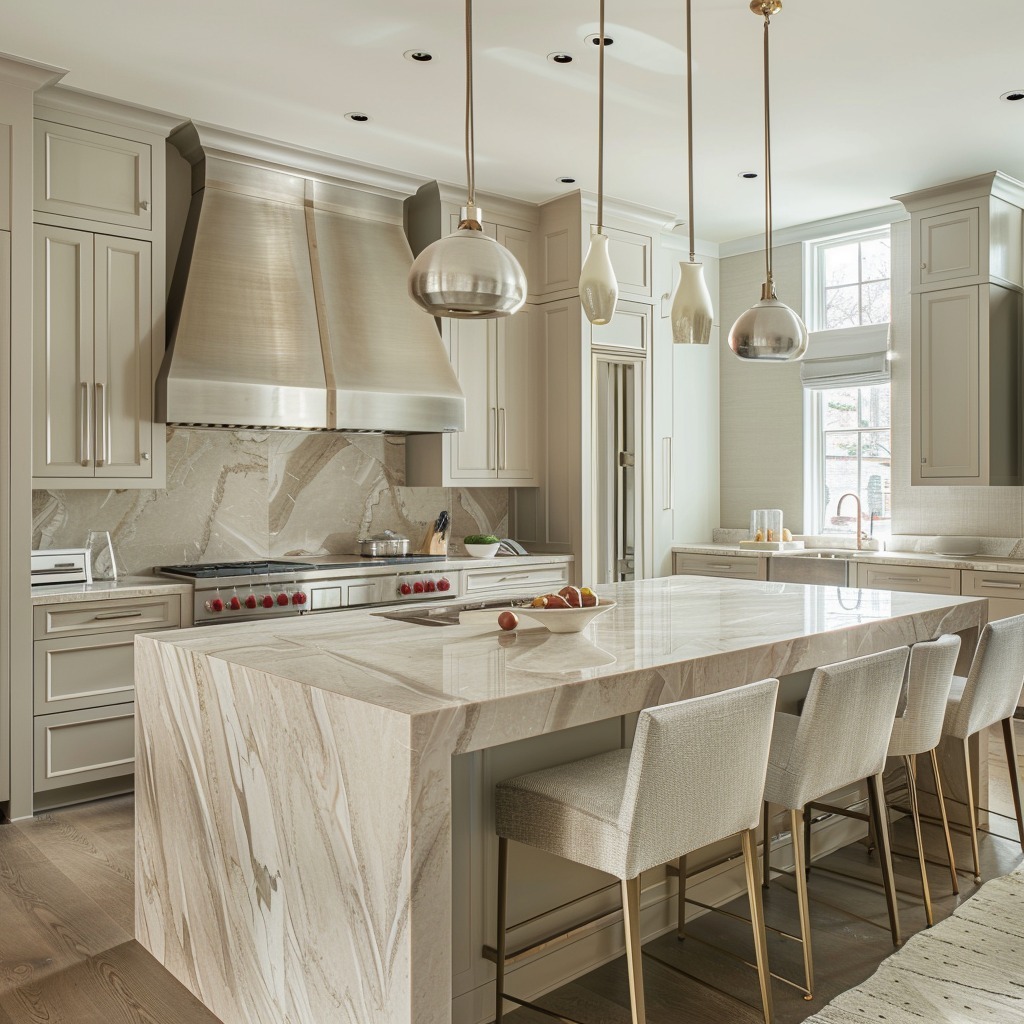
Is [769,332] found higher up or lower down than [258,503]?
higher up

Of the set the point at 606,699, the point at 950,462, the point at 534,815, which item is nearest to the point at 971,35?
the point at 950,462

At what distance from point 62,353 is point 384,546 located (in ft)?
6.04


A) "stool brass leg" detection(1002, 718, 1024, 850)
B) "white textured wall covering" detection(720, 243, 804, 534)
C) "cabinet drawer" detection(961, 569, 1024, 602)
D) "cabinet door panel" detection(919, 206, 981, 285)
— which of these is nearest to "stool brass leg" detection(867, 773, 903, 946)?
"stool brass leg" detection(1002, 718, 1024, 850)

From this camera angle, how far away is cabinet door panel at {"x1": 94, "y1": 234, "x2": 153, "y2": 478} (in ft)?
13.0

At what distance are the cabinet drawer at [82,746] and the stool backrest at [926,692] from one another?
298cm

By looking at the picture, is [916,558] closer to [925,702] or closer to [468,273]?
[925,702]

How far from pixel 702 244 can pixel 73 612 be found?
4642 millimetres

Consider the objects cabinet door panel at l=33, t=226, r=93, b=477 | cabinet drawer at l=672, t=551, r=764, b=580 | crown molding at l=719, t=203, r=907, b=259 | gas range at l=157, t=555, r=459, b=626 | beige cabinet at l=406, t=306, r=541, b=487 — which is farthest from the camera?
cabinet drawer at l=672, t=551, r=764, b=580

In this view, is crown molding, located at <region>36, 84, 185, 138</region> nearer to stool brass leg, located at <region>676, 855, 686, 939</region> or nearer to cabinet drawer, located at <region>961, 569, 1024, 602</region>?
stool brass leg, located at <region>676, 855, 686, 939</region>

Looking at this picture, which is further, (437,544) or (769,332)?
(437,544)

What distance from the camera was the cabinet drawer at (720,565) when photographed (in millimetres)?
5812

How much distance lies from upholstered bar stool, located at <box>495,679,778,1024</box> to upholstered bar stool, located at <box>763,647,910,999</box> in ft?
0.71

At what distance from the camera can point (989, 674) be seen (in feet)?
9.55

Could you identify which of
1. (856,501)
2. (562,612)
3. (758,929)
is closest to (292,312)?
(562,612)
